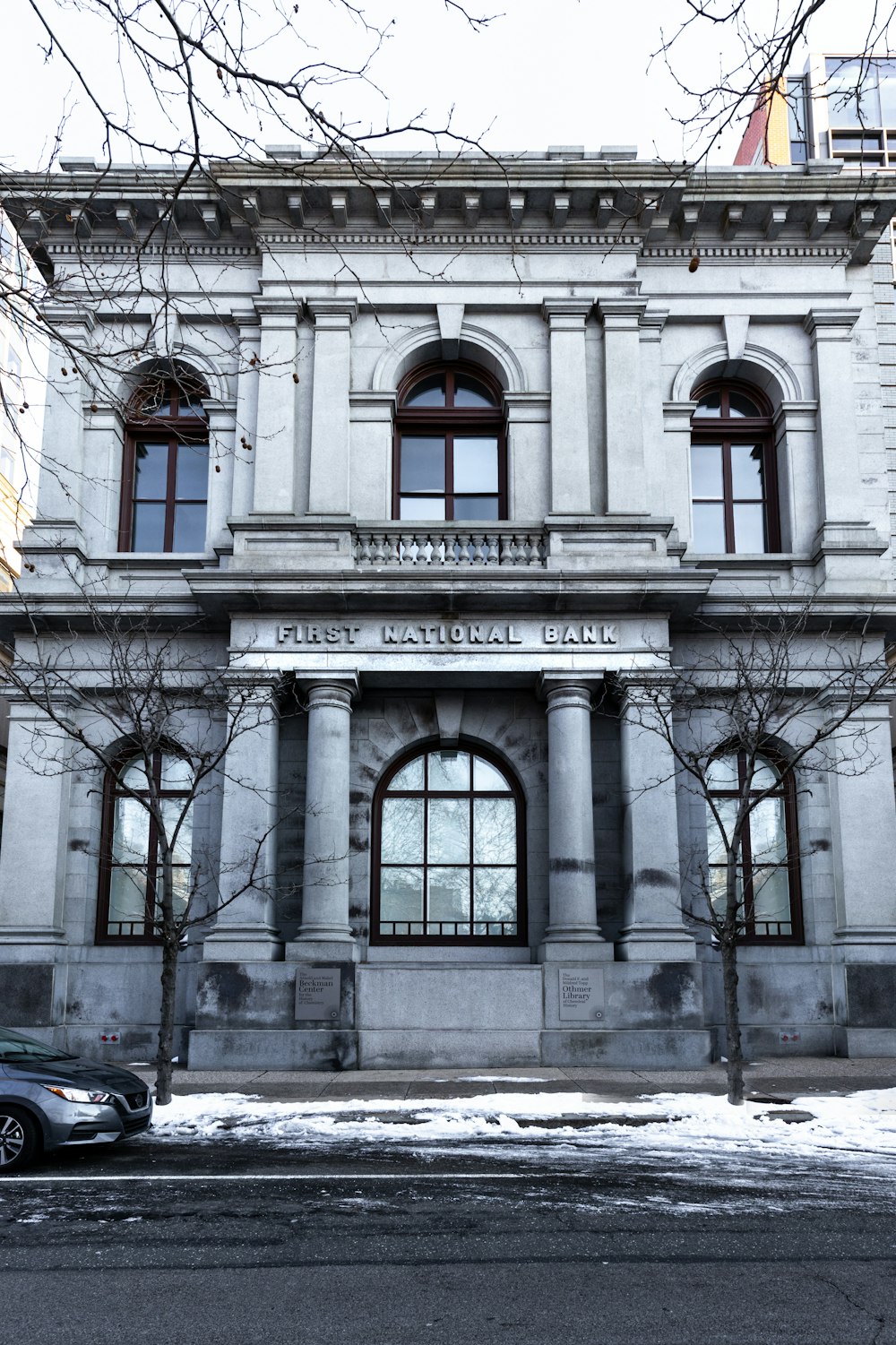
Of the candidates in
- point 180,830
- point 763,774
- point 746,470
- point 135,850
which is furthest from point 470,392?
point 135,850

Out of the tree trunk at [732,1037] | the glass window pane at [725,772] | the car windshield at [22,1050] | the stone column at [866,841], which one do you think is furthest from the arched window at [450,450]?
the car windshield at [22,1050]

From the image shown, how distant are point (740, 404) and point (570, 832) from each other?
9.21 m

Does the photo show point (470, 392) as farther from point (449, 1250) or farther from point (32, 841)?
point (449, 1250)

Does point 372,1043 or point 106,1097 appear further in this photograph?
point 372,1043

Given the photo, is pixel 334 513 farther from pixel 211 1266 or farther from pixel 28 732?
pixel 211 1266

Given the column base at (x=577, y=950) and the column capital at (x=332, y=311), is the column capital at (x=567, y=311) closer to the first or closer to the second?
the column capital at (x=332, y=311)

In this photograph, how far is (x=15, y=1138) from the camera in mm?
11273

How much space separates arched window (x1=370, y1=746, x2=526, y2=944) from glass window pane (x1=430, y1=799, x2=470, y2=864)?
0.05 feet

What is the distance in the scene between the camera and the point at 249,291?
915 inches

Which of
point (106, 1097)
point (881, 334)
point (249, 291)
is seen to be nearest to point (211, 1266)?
point (106, 1097)

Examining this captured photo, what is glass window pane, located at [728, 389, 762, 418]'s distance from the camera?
2395cm

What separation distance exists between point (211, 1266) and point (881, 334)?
2448 cm

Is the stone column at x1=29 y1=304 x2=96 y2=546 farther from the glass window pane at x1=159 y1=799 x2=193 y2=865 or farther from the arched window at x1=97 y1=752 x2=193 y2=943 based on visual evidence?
the glass window pane at x1=159 y1=799 x2=193 y2=865

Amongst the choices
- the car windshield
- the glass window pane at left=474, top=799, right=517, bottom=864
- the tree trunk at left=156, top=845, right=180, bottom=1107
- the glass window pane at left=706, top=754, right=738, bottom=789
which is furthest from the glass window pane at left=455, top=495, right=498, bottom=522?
the car windshield
